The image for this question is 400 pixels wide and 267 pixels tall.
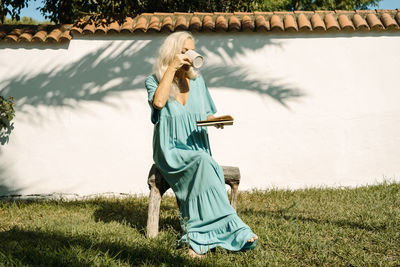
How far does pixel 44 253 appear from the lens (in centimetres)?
333

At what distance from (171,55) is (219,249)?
5.60 feet

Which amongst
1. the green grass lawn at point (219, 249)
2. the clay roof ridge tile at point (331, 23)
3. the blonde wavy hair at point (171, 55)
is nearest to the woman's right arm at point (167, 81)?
the blonde wavy hair at point (171, 55)

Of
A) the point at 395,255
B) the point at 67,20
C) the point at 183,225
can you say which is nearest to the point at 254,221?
the point at 183,225

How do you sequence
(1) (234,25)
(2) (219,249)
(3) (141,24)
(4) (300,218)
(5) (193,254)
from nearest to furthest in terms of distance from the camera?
(5) (193,254) < (2) (219,249) < (4) (300,218) < (1) (234,25) < (3) (141,24)

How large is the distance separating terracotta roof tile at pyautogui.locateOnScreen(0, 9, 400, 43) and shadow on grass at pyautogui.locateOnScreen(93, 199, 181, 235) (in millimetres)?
2648

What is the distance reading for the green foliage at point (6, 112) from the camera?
6602mm

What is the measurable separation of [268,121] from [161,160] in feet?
10.6

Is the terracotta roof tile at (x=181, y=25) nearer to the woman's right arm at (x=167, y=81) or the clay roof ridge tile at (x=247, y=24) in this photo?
the clay roof ridge tile at (x=247, y=24)

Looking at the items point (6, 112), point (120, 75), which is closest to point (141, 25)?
point (120, 75)

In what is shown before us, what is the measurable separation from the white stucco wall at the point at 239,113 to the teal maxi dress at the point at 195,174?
109 inches

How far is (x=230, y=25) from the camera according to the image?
6.71 m

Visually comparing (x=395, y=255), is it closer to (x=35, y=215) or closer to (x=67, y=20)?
(x=35, y=215)

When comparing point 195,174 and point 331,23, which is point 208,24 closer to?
point 331,23

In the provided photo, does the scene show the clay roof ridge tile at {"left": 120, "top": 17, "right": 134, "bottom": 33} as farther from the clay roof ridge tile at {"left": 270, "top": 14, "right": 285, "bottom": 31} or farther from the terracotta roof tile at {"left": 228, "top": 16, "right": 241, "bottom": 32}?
the clay roof ridge tile at {"left": 270, "top": 14, "right": 285, "bottom": 31}
